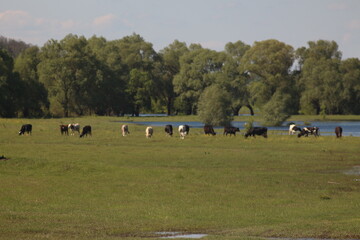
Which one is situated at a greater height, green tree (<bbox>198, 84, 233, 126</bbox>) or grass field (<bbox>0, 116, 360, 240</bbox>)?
green tree (<bbox>198, 84, 233, 126</bbox>)

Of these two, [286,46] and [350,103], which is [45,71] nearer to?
[286,46]

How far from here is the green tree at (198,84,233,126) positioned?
8300 cm

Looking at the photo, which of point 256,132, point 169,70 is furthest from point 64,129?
point 169,70

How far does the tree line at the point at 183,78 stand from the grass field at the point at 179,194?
67.4m

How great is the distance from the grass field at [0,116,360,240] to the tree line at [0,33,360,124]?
2653 inches

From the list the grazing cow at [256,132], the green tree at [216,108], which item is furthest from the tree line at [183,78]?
the grazing cow at [256,132]

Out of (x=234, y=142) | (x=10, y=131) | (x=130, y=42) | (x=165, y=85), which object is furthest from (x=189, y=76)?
(x=234, y=142)

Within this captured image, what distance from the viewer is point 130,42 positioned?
143 metres

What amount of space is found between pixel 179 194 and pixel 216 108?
200 ft

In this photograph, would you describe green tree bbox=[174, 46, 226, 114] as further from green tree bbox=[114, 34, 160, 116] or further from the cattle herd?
the cattle herd

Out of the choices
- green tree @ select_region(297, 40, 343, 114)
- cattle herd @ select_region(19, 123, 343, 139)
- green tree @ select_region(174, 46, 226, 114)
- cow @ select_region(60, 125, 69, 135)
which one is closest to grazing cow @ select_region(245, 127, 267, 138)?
cattle herd @ select_region(19, 123, 343, 139)

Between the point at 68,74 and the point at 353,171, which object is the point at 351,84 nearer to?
the point at 68,74

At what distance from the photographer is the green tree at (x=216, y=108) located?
8300 cm

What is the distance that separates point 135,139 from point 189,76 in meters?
72.4
